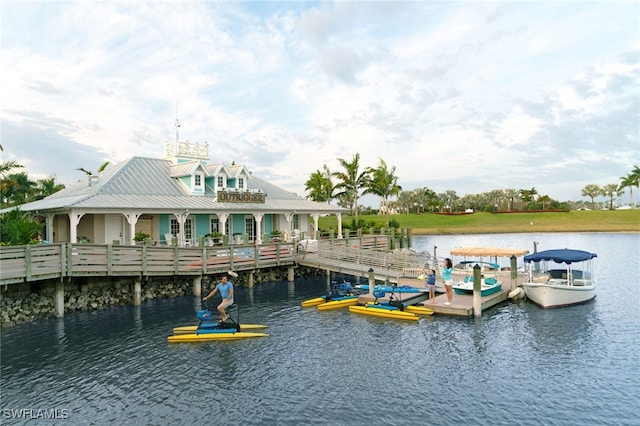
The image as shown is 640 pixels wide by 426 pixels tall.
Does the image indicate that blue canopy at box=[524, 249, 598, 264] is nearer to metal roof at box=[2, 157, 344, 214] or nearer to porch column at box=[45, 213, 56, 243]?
metal roof at box=[2, 157, 344, 214]

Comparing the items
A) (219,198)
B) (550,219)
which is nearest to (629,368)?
(219,198)

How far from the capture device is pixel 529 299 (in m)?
25.0

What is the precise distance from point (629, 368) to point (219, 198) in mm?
27914

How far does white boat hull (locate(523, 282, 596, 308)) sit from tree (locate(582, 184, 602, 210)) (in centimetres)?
15059

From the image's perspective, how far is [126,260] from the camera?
941 inches

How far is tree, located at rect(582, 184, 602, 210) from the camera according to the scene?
15200 cm

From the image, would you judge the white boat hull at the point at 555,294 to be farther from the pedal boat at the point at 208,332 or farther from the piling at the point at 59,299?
the piling at the point at 59,299

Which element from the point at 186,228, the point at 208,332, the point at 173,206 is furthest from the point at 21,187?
the point at 208,332

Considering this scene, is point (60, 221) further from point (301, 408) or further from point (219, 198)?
point (301, 408)

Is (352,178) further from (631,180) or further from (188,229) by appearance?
(631,180)

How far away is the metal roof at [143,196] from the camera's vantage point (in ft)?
92.7

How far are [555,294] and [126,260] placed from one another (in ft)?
76.4

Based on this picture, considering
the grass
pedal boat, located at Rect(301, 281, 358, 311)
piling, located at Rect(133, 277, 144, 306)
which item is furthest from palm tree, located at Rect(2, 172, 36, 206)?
pedal boat, located at Rect(301, 281, 358, 311)

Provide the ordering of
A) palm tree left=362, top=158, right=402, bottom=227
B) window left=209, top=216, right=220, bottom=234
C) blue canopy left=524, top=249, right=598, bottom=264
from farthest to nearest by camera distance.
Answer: palm tree left=362, top=158, right=402, bottom=227, window left=209, top=216, right=220, bottom=234, blue canopy left=524, top=249, right=598, bottom=264
